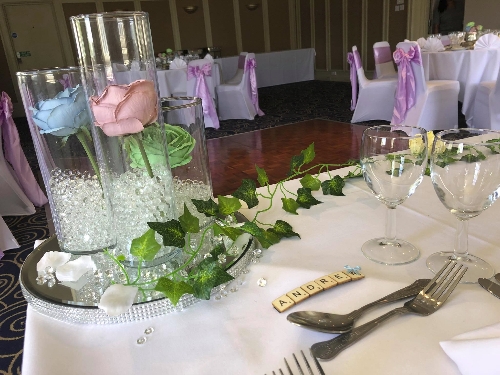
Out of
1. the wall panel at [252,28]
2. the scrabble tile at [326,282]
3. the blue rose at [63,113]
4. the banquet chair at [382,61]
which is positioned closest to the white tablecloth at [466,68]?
the banquet chair at [382,61]

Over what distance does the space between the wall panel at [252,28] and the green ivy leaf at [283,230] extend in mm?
10022

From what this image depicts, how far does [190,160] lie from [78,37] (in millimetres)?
230

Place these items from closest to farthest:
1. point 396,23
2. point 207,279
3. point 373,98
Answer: point 207,279 → point 373,98 → point 396,23

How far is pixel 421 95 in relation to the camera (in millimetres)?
3932

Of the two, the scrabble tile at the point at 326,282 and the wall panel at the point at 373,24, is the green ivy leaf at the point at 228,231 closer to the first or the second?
the scrabble tile at the point at 326,282

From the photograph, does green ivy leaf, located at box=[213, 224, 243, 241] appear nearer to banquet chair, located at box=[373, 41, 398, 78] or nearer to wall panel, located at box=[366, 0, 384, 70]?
banquet chair, located at box=[373, 41, 398, 78]

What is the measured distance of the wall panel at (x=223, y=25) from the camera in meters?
9.55

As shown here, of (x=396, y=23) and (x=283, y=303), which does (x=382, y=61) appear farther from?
(x=283, y=303)

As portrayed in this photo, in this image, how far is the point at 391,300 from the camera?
1.65ft

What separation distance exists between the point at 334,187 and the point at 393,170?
278 millimetres

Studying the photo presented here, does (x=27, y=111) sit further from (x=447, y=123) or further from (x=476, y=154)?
(x=447, y=123)

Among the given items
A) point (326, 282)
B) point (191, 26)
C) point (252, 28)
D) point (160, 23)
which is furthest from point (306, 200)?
point (252, 28)

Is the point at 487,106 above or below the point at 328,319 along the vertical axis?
below

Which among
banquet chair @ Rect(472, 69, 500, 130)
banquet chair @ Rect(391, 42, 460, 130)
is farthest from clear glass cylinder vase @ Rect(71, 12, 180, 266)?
banquet chair @ Rect(391, 42, 460, 130)
